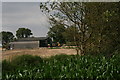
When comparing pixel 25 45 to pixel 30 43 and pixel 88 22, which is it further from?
pixel 88 22

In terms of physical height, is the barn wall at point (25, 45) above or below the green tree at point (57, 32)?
below

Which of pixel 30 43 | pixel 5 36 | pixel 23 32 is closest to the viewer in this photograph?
pixel 5 36

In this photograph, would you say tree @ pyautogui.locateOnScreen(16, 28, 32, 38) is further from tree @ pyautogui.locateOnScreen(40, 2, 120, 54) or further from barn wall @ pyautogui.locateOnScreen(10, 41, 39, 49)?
tree @ pyautogui.locateOnScreen(40, 2, 120, 54)

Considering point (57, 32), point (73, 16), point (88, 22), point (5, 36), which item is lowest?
point (5, 36)

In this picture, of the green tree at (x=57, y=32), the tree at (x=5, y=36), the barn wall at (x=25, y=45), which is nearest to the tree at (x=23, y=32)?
the tree at (x=5, y=36)

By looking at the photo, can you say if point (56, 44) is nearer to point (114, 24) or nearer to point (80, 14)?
point (80, 14)

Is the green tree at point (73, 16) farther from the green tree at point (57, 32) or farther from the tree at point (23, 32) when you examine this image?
the tree at point (23, 32)

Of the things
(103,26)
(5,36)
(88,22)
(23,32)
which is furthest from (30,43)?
(103,26)

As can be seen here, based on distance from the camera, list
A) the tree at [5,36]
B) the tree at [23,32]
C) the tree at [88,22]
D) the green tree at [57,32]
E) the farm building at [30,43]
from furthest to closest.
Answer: the green tree at [57,32] < the tree at [88,22] < the farm building at [30,43] < the tree at [23,32] < the tree at [5,36]

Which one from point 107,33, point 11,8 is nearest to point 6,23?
point 11,8

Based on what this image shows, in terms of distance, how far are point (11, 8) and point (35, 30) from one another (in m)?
0.41

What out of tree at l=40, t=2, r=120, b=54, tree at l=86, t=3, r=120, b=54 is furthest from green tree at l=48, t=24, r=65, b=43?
tree at l=86, t=3, r=120, b=54

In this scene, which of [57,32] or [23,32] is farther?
[57,32]

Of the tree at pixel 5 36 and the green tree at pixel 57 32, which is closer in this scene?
the tree at pixel 5 36
